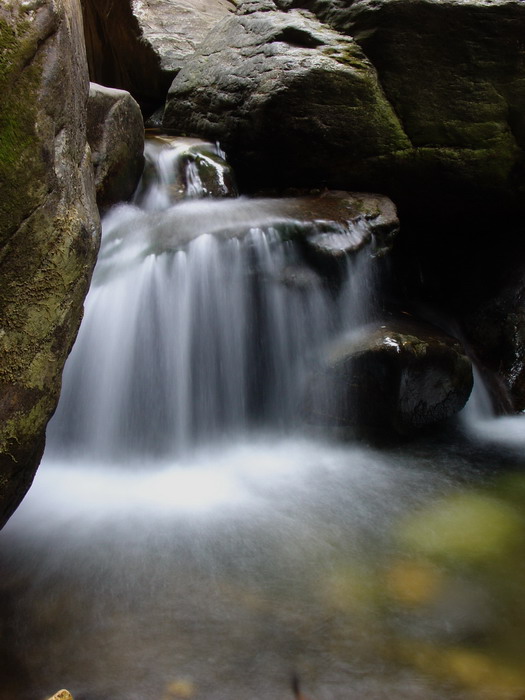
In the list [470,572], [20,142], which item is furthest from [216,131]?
[470,572]

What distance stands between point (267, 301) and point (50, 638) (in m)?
3.17

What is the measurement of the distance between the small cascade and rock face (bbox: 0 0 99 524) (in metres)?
1.82

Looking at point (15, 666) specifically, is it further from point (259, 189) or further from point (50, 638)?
point (259, 189)

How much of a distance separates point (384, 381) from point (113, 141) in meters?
3.27

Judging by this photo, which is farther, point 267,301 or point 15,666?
point 267,301

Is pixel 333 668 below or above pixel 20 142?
below

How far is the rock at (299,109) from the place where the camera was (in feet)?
17.7

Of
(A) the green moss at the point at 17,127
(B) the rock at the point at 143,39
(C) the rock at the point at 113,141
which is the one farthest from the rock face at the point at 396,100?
(A) the green moss at the point at 17,127

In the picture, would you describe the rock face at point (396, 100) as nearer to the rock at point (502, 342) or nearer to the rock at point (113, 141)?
the rock at point (502, 342)

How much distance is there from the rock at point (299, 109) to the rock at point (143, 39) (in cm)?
290

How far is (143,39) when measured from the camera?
29.3 feet

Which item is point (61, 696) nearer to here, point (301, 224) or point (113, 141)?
point (301, 224)

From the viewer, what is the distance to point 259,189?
6090 mm

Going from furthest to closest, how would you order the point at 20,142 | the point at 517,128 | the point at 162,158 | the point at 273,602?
the point at 162,158, the point at 517,128, the point at 273,602, the point at 20,142
